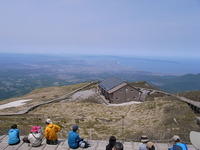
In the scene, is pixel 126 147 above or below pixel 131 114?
above

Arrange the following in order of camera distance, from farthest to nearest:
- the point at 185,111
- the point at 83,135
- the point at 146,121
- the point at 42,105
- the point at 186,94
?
the point at 186,94, the point at 42,105, the point at 185,111, the point at 146,121, the point at 83,135

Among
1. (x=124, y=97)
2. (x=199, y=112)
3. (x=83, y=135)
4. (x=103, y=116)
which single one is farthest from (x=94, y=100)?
(x=83, y=135)

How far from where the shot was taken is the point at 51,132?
770 inches

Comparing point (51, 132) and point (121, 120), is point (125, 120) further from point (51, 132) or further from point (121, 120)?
point (51, 132)

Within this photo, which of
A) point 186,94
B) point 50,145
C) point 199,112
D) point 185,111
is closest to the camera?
point 50,145

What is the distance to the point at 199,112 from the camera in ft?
153

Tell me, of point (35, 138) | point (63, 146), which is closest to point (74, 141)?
point (63, 146)

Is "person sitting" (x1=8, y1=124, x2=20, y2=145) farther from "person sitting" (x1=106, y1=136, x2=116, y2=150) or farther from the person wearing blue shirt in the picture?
"person sitting" (x1=106, y1=136, x2=116, y2=150)

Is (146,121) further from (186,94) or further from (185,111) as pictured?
(186,94)

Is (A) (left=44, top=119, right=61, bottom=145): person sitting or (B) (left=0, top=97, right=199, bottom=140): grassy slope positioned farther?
(B) (left=0, top=97, right=199, bottom=140): grassy slope

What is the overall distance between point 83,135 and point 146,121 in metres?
11.4

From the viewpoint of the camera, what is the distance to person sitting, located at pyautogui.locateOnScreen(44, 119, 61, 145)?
19422 mm

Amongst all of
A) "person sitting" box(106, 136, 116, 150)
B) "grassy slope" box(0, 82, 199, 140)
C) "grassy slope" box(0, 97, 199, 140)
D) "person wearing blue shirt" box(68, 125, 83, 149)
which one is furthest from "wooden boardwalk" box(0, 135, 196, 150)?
"grassy slope" box(0, 97, 199, 140)

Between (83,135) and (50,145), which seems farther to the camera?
(83,135)
